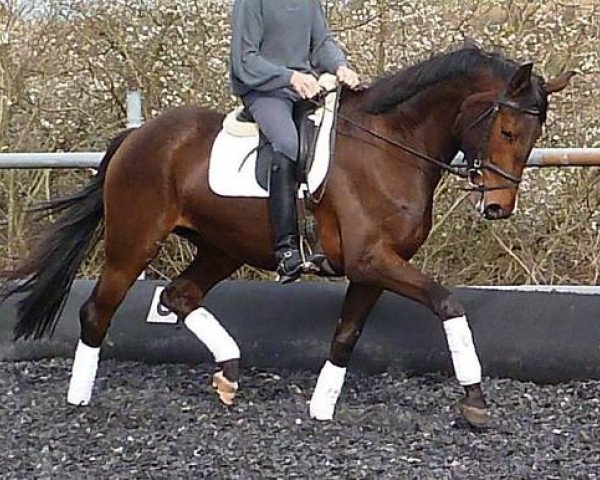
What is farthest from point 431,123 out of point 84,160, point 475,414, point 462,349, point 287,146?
point 84,160

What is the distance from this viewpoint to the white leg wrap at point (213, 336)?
5.95m

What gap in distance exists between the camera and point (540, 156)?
640 cm

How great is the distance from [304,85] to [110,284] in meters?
1.40

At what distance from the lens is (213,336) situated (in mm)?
5980

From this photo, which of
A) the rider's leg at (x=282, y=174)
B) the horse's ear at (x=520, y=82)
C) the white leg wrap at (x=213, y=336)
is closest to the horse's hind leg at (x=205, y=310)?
the white leg wrap at (x=213, y=336)

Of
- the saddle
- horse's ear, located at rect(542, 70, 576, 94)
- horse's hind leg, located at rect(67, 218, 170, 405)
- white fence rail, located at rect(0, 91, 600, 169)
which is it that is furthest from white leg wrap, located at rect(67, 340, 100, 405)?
horse's ear, located at rect(542, 70, 576, 94)

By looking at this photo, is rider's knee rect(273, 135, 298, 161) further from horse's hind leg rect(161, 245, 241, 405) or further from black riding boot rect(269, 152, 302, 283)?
horse's hind leg rect(161, 245, 241, 405)

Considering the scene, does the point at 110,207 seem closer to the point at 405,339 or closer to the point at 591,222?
the point at 405,339

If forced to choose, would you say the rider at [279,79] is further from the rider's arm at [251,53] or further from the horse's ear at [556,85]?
the horse's ear at [556,85]

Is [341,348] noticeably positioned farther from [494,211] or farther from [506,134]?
[506,134]

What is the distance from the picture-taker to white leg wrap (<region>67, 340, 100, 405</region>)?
19.0ft

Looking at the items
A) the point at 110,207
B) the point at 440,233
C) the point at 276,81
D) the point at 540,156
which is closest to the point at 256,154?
the point at 276,81

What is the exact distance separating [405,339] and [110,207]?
171cm

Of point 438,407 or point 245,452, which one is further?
point 438,407
